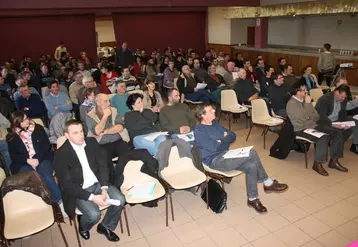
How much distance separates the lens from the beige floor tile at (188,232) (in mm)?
3266

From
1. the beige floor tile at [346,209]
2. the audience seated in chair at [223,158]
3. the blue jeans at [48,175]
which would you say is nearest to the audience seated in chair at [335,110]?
the beige floor tile at [346,209]

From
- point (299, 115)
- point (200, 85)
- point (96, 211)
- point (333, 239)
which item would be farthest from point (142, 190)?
point (200, 85)

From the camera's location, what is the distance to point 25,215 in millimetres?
3037

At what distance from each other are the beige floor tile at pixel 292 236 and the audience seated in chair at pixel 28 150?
2.45m

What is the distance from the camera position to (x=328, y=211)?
3621 millimetres

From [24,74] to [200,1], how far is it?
6292mm

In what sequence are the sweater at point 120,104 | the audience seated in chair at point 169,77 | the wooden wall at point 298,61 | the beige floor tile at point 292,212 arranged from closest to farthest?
the beige floor tile at point 292,212
the sweater at point 120,104
the audience seated in chair at point 169,77
the wooden wall at point 298,61

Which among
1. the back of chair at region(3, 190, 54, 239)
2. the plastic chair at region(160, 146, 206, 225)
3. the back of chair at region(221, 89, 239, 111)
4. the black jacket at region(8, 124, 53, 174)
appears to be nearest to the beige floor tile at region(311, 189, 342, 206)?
the plastic chair at region(160, 146, 206, 225)

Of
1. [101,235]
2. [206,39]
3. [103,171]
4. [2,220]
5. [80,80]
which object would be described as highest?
[206,39]

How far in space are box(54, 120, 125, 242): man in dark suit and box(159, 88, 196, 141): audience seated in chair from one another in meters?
1.52

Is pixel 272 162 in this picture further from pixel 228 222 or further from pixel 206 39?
pixel 206 39

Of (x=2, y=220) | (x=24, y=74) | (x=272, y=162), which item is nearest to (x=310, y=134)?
(x=272, y=162)

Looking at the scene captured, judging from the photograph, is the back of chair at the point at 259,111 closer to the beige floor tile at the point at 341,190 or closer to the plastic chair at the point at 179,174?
the beige floor tile at the point at 341,190

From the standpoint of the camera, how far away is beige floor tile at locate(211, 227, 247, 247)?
124 inches
